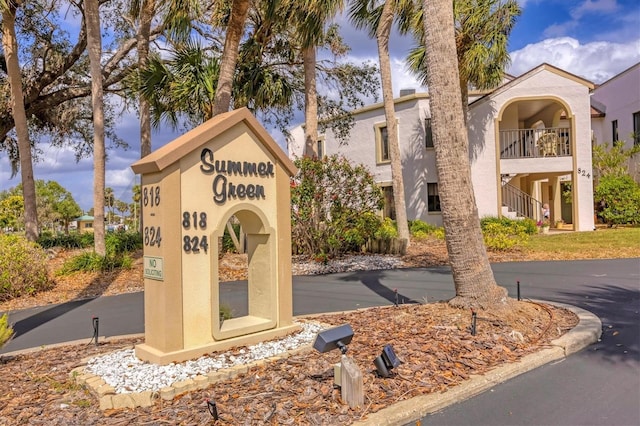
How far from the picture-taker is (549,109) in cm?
2450

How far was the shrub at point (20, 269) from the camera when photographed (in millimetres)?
10500

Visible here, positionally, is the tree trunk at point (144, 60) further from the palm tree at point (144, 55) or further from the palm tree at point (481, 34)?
the palm tree at point (481, 34)

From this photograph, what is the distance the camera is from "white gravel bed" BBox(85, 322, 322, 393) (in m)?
4.30

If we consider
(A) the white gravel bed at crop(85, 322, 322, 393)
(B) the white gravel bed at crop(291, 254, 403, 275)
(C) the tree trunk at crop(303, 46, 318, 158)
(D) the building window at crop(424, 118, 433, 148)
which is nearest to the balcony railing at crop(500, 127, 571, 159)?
(D) the building window at crop(424, 118, 433, 148)

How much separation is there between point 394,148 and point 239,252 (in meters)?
6.32

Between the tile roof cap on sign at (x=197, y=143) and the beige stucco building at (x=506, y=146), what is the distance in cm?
1733

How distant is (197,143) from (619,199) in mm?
23089

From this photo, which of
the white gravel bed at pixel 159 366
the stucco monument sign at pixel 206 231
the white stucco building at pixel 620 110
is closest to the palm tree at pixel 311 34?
the stucco monument sign at pixel 206 231

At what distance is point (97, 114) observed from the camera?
12992 millimetres

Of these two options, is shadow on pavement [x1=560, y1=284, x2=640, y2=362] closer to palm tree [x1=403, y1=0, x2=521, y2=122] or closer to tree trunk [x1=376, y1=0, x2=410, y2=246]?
tree trunk [x1=376, y1=0, x2=410, y2=246]

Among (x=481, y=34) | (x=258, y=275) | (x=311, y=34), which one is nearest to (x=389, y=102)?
(x=311, y=34)

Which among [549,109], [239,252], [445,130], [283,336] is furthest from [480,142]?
[283,336]

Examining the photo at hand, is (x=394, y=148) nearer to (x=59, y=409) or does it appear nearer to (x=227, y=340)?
(x=227, y=340)

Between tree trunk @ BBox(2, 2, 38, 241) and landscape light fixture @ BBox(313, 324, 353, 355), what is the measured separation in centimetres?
1485
